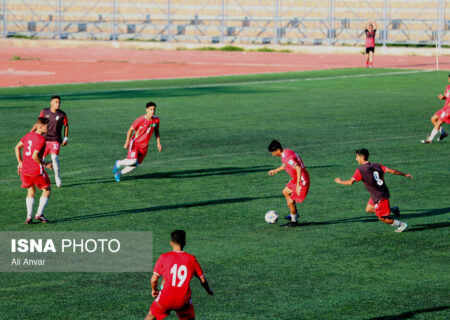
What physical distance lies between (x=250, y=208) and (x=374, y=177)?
298cm

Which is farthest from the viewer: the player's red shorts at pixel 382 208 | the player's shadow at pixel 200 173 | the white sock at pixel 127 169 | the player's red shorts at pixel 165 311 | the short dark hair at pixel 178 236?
the player's shadow at pixel 200 173

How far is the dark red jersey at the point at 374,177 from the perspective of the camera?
510 inches

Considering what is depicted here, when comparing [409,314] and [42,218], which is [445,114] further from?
[409,314]

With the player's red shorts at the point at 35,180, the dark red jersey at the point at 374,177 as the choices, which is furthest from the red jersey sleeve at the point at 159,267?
the player's red shorts at the point at 35,180

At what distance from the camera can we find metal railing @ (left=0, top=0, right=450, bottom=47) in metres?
58.1

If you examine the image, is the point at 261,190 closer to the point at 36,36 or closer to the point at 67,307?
the point at 67,307

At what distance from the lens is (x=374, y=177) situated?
42.7 ft

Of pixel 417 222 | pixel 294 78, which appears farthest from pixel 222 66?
pixel 417 222

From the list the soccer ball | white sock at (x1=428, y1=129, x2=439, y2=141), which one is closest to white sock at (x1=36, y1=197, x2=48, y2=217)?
the soccer ball

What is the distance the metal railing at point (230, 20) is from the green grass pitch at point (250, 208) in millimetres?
27654

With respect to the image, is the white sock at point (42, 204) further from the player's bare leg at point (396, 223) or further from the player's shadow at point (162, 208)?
the player's bare leg at point (396, 223)

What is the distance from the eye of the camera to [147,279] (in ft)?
36.7

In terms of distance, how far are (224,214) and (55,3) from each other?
59865 mm

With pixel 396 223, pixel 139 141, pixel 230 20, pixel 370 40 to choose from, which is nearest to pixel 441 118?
pixel 139 141
